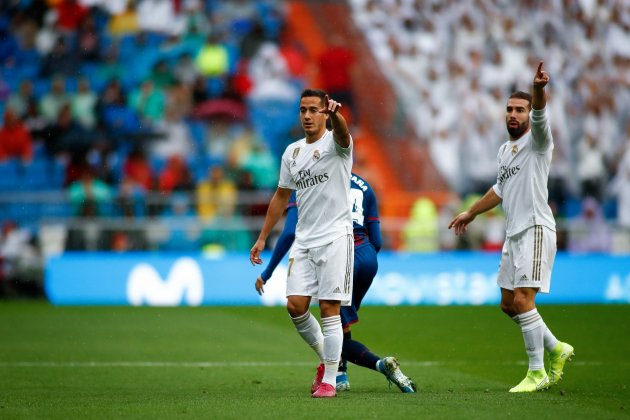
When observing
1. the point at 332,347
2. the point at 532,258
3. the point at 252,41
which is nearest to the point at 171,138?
the point at 252,41

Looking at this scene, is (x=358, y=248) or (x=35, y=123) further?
(x=35, y=123)

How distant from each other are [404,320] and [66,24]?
1102cm

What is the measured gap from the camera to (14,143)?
67.0ft

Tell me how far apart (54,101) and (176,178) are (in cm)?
337

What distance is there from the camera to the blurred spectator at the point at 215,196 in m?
18.8

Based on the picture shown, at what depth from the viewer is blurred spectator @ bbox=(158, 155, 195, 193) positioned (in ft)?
64.2

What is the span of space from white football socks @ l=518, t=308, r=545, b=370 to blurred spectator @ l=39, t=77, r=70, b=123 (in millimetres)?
14718

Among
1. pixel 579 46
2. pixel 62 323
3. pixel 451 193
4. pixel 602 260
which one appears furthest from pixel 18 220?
pixel 579 46

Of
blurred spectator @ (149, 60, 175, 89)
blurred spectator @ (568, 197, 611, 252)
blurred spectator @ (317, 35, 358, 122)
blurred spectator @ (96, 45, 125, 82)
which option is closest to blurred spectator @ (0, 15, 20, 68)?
blurred spectator @ (96, 45, 125, 82)

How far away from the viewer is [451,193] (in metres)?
21.3

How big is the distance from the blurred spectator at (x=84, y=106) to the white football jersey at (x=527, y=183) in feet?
45.5

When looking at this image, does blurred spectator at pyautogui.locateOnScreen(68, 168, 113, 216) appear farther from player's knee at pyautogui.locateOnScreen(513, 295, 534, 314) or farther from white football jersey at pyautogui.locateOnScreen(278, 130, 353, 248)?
player's knee at pyautogui.locateOnScreen(513, 295, 534, 314)

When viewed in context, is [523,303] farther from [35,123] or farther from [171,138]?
[35,123]

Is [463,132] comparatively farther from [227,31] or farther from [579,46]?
[227,31]
